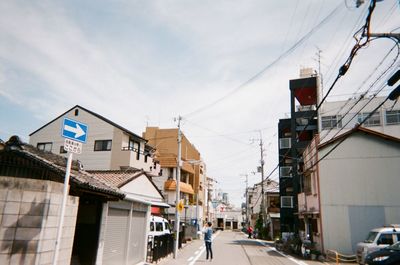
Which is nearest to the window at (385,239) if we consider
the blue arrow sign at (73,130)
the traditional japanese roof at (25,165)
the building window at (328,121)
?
the traditional japanese roof at (25,165)

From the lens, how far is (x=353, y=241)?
62.3 ft

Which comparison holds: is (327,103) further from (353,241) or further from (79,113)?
(79,113)

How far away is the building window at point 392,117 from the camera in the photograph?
3206 centimetres

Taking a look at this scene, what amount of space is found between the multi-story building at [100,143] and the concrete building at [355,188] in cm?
1589

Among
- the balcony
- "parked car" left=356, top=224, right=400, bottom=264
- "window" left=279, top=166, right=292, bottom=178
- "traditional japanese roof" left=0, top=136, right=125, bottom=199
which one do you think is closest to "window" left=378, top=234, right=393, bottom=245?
"parked car" left=356, top=224, right=400, bottom=264

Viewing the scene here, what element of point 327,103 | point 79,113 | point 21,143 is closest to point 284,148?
point 327,103

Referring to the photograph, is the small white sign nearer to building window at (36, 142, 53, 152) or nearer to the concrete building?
the concrete building

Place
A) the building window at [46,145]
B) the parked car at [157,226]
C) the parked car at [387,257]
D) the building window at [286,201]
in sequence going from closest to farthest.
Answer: the parked car at [387,257], the parked car at [157,226], the building window at [46,145], the building window at [286,201]

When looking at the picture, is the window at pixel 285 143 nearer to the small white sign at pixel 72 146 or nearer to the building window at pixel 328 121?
the building window at pixel 328 121

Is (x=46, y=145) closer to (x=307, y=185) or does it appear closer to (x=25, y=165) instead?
(x=307, y=185)

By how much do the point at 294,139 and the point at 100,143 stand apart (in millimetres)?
24004

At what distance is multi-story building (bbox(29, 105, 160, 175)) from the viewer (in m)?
28.5

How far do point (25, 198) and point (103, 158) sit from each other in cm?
2383

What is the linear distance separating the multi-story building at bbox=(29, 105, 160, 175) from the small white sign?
2169 cm
